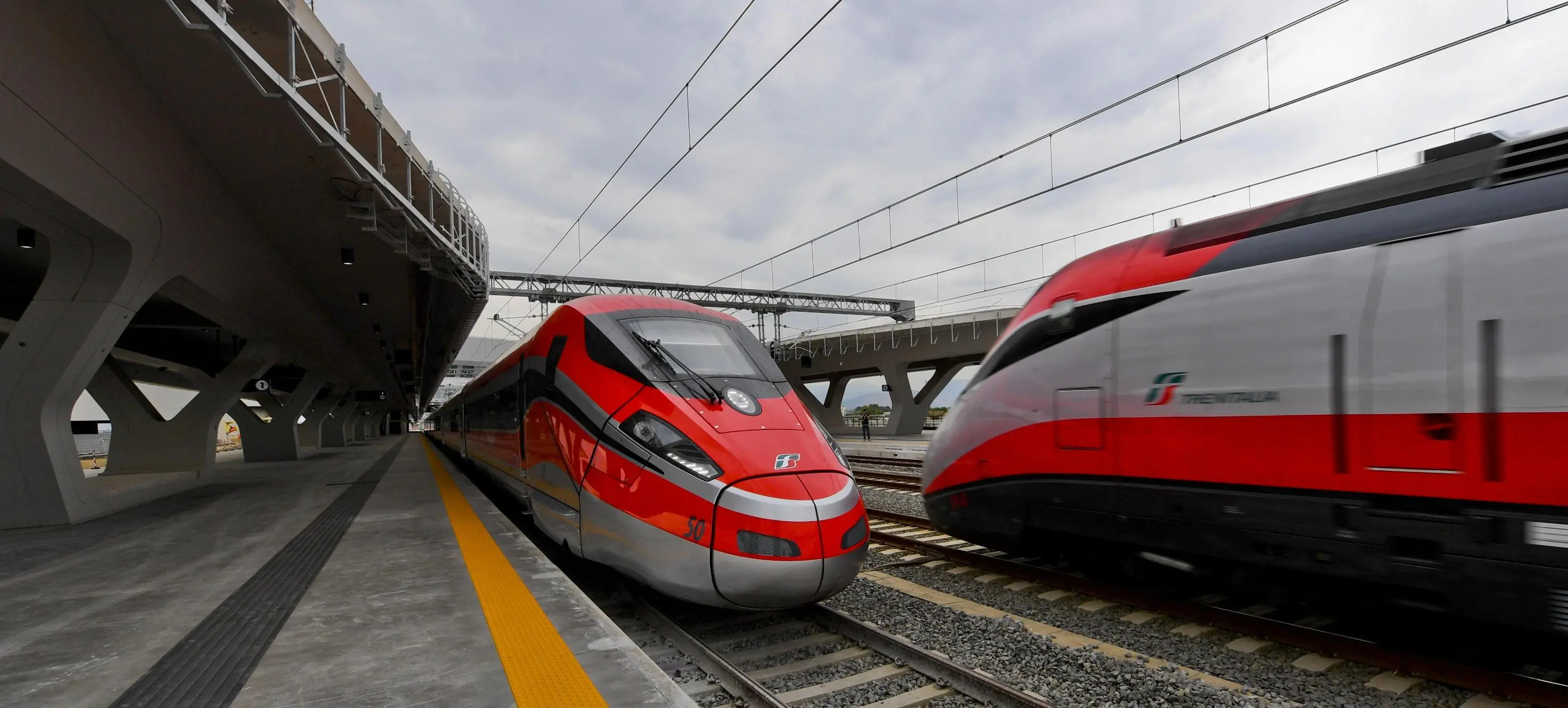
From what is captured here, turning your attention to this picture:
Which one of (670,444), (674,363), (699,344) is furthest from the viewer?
(699,344)

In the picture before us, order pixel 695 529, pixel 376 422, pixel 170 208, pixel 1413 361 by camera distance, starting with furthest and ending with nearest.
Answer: pixel 376 422 < pixel 170 208 < pixel 695 529 < pixel 1413 361

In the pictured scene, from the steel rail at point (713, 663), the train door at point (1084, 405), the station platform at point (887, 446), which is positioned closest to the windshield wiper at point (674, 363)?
the steel rail at point (713, 663)

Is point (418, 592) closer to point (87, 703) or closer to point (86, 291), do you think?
point (87, 703)

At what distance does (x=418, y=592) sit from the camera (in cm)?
565

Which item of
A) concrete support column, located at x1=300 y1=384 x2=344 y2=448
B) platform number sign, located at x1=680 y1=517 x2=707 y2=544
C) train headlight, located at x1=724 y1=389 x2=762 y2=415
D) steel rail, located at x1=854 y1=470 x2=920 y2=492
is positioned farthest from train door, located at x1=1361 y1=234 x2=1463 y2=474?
concrete support column, located at x1=300 y1=384 x2=344 y2=448

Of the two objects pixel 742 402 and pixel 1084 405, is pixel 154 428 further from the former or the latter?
pixel 1084 405

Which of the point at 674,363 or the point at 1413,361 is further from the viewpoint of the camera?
the point at 674,363

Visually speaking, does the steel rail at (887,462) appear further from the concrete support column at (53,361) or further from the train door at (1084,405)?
the concrete support column at (53,361)

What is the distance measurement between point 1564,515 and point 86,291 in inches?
590

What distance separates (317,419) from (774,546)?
42.3m

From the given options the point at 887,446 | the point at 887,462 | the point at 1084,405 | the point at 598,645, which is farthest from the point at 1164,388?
the point at 887,446

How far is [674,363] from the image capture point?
602 centimetres

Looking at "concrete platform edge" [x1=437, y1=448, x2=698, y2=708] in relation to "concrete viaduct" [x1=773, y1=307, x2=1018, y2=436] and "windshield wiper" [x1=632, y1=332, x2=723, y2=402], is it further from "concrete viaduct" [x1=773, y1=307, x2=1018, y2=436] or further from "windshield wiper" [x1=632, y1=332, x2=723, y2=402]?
"concrete viaduct" [x1=773, y1=307, x2=1018, y2=436]

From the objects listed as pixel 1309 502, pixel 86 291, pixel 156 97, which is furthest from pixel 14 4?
pixel 1309 502
